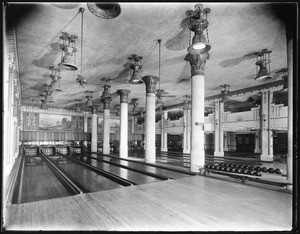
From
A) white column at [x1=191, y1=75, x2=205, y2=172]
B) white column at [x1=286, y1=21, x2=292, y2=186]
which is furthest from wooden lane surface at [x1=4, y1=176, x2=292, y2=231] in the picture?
white column at [x1=191, y1=75, x2=205, y2=172]

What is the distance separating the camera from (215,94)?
18.1 meters

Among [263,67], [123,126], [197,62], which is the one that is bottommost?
[123,126]

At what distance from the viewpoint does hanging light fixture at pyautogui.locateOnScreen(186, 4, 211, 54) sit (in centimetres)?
527

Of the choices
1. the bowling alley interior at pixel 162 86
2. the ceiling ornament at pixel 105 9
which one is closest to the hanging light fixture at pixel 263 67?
the bowling alley interior at pixel 162 86

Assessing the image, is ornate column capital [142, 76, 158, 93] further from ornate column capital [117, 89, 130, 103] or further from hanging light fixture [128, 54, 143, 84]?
ornate column capital [117, 89, 130, 103]

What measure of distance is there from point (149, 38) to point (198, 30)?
2.75 meters

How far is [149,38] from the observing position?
7.78 metres

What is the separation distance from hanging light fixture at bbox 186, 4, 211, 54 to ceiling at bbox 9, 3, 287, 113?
0.67 ft

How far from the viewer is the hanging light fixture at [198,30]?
527cm

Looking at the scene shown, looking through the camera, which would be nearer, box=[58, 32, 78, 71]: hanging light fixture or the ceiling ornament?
the ceiling ornament

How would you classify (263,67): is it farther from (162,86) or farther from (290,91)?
(162,86)

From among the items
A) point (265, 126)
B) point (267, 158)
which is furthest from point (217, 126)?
point (267, 158)

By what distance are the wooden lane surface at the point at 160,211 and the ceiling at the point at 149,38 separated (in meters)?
5.34

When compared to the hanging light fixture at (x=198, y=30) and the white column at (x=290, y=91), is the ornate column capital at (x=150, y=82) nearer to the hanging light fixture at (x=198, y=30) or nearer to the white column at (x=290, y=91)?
the hanging light fixture at (x=198, y=30)
